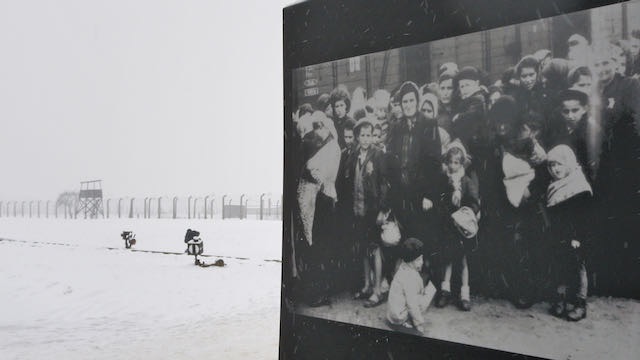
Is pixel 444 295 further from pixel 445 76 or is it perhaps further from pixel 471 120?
pixel 445 76

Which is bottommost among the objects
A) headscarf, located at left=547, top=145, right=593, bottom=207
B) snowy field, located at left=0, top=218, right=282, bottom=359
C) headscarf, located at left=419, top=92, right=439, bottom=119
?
snowy field, located at left=0, top=218, right=282, bottom=359

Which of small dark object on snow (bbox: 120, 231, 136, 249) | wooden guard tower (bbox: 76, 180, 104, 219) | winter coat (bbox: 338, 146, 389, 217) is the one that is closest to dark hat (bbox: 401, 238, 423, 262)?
winter coat (bbox: 338, 146, 389, 217)

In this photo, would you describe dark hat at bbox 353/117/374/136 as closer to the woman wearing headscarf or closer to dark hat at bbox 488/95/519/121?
the woman wearing headscarf

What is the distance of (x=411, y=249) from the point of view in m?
3.87

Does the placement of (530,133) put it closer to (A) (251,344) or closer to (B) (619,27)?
(B) (619,27)

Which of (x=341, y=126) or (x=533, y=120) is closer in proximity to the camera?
(x=533, y=120)

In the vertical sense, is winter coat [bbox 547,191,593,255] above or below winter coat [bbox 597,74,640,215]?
below

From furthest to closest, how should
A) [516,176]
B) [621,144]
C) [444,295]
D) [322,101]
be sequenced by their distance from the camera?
[322,101]
[444,295]
[516,176]
[621,144]

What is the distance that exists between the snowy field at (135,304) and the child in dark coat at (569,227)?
377 cm

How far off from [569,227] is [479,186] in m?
0.65

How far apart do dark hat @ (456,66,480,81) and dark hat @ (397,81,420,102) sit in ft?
1.13

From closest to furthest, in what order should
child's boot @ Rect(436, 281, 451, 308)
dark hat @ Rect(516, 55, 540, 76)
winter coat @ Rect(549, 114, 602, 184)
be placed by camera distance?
winter coat @ Rect(549, 114, 602, 184), dark hat @ Rect(516, 55, 540, 76), child's boot @ Rect(436, 281, 451, 308)

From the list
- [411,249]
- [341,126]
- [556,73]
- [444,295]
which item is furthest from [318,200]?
[556,73]

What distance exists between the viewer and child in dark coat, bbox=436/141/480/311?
3.56 metres
